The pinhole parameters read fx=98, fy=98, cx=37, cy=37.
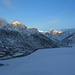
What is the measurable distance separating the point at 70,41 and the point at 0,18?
2229 centimetres

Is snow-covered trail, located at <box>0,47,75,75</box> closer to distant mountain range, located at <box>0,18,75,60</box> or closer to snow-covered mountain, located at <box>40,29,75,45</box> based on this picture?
distant mountain range, located at <box>0,18,75,60</box>

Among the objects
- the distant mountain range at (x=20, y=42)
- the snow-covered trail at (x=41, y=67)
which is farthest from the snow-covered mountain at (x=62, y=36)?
the snow-covered trail at (x=41, y=67)

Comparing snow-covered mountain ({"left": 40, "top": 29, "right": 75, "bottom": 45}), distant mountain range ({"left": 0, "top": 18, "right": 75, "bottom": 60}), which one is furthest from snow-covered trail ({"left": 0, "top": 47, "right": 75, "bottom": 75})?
snow-covered mountain ({"left": 40, "top": 29, "right": 75, "bottom": 45})

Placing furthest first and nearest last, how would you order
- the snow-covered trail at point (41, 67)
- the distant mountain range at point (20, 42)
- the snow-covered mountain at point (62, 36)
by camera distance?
the snow-covered mountain at point (62, 36)
the distant mountain range at point (20, 42)
the snow-covered trail at point (41, 67)

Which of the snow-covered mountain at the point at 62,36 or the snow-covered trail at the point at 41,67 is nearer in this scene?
the snow-covered trail at the point at 41,67

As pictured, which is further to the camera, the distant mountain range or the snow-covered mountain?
the snow-covered mountain

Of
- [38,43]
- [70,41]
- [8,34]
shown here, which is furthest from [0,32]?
[70,41]

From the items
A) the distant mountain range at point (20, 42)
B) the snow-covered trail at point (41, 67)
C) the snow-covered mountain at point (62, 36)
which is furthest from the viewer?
the snow-covered mountain at point (62, 36)

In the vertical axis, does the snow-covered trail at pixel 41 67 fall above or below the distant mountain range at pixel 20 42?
below

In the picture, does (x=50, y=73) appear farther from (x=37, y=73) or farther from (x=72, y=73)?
(x=72, y=73)

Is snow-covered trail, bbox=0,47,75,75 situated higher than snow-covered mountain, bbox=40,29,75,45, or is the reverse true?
snow-covered mountain, bbox=40,29,75,45

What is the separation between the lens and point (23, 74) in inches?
212

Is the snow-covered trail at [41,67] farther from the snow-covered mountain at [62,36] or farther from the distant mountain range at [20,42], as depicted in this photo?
the snow-covered mountain at [62,36]

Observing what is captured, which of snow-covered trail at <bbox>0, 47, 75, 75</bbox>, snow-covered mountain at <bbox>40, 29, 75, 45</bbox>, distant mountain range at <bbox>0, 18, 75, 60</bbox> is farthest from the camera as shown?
snow-covered mountain at <bbox>40, 29, 75, 45</bbox>
